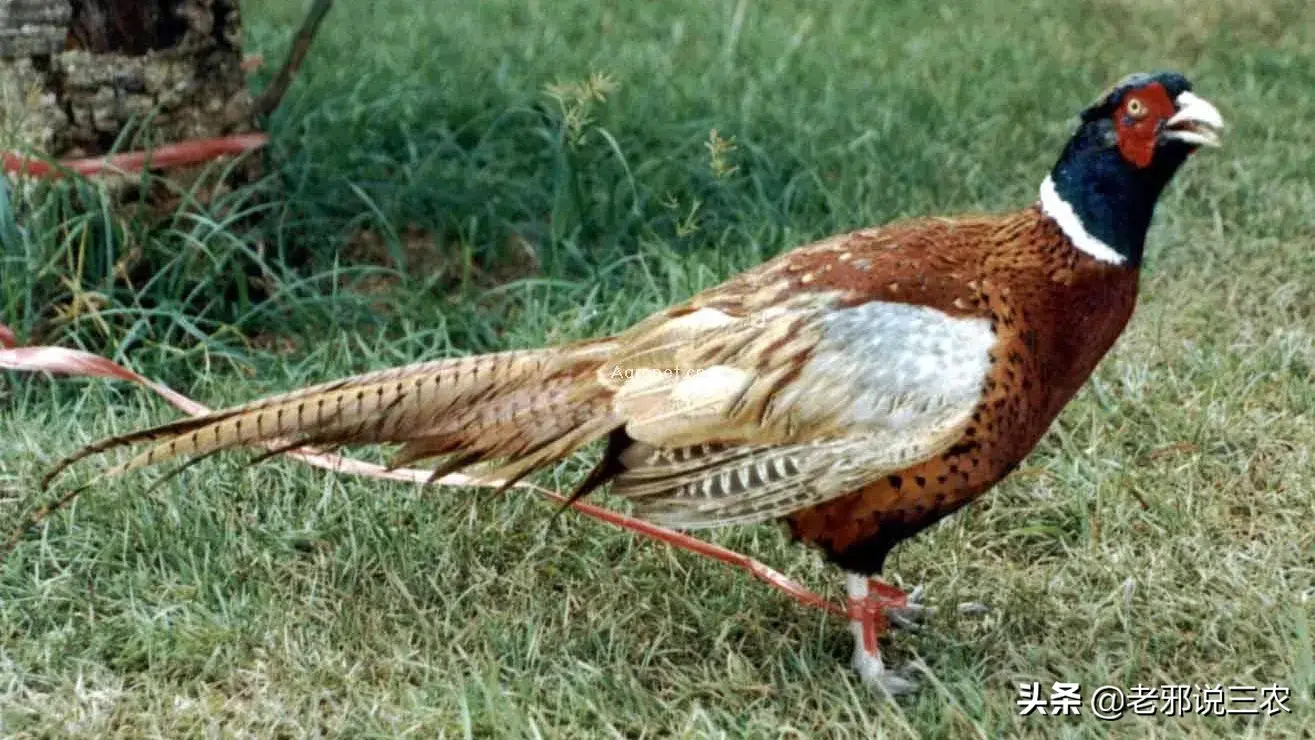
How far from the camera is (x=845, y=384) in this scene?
236cm

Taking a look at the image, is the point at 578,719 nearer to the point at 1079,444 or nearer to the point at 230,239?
the point at 1079,444

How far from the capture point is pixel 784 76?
16.4 feet

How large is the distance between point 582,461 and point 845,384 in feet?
3.03

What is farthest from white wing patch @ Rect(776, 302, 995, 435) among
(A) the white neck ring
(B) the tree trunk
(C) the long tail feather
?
(B) the tree trunk

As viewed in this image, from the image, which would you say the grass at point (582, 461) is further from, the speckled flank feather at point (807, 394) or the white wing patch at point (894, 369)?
the white wing patch at point (894, 369)

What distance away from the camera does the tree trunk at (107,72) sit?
3.41 metres

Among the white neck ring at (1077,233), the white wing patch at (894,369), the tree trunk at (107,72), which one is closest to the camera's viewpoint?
the white wing patch at (894,369)

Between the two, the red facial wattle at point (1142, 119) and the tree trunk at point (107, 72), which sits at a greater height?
the red facial wattle at point (1142, 119)

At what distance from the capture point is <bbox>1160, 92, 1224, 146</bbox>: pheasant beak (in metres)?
2.38

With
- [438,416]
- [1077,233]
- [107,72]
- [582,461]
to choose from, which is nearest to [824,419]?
[1077,233]

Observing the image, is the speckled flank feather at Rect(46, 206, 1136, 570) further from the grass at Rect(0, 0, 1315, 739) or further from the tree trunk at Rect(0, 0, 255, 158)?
the tree trunk at Rect(0, 0, 255, 158)

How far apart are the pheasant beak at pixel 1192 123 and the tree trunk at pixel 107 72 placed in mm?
2090

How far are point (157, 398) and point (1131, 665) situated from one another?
1.86 m

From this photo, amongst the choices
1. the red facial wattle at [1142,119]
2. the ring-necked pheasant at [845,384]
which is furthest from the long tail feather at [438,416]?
the red facial wattle at [1142,119]
